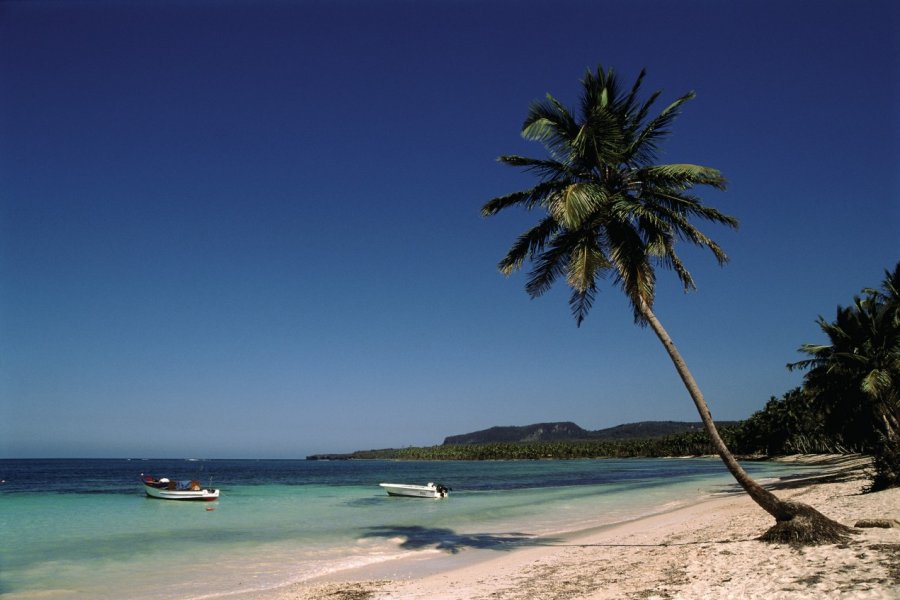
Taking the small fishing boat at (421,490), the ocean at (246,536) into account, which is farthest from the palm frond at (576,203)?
the small fishing boat at (421,490)

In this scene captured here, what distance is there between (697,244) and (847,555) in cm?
671

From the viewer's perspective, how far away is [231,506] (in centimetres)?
3197

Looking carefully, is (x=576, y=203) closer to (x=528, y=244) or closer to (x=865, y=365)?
(x=528, y=244)

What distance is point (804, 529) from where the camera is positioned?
33.8 ft

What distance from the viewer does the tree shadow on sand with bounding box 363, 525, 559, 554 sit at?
16.0 metres

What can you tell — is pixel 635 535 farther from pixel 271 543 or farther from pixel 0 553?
pixel 0 553

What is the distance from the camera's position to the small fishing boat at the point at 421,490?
34.6 meters

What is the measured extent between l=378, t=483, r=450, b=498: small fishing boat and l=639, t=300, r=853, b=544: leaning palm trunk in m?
25.3

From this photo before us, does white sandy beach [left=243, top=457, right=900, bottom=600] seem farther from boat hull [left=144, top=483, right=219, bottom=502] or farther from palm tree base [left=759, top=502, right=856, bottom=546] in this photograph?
boat hull [left=144, top=483, right=219, bottom=502]

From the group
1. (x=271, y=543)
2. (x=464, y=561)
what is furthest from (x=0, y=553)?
(x=464, y=561)

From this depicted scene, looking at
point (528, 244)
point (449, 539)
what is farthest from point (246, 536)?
point (528, 244)

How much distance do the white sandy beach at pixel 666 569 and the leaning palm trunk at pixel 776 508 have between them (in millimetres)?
344

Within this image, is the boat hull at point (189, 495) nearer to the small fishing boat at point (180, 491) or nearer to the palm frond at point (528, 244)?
the small fishing boat at point (180, 491)

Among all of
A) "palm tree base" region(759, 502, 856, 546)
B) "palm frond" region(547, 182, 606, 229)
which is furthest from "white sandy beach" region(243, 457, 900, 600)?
"palm frond" region(547, 182, 606, 229)
